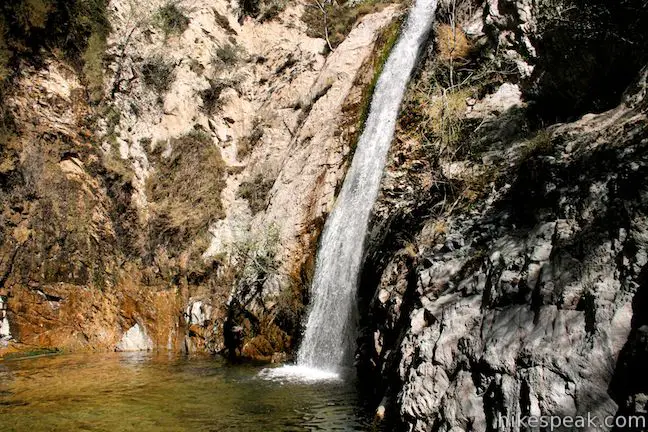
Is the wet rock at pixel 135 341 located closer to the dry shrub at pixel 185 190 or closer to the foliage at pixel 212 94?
the dry shrub at pixel 185 190

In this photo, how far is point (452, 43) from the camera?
480 inches

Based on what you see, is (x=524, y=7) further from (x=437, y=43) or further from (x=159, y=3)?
(x=159, y=3)

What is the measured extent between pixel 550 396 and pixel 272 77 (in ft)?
68.7

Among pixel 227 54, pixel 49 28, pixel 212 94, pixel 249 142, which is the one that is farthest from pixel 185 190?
pixel 49 28

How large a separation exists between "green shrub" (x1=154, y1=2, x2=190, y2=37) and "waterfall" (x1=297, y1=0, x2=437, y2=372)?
38.0 feet

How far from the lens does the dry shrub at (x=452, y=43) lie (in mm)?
11930

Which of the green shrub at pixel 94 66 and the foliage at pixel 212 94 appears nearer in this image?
the green shrub at pixel 94 66

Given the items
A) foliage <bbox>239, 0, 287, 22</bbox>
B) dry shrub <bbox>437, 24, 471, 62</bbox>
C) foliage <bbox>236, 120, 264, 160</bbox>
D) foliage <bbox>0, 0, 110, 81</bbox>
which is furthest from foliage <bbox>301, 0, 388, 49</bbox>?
dry shrub <bbox>437, 24, 471, 62</bbox>

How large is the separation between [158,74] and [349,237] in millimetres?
14123

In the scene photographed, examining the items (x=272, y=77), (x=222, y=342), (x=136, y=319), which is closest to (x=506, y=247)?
(x=222, y=342)

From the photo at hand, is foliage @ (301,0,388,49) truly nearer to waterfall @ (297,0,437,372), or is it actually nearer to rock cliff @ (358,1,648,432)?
waterfall @ (297,0,437,372)

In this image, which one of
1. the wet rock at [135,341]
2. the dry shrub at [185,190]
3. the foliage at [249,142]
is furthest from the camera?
the foliage at [249,142]

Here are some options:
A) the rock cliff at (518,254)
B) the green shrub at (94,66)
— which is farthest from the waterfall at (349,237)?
the green shrub at (94,66)

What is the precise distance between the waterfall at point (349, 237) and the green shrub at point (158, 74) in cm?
1056
